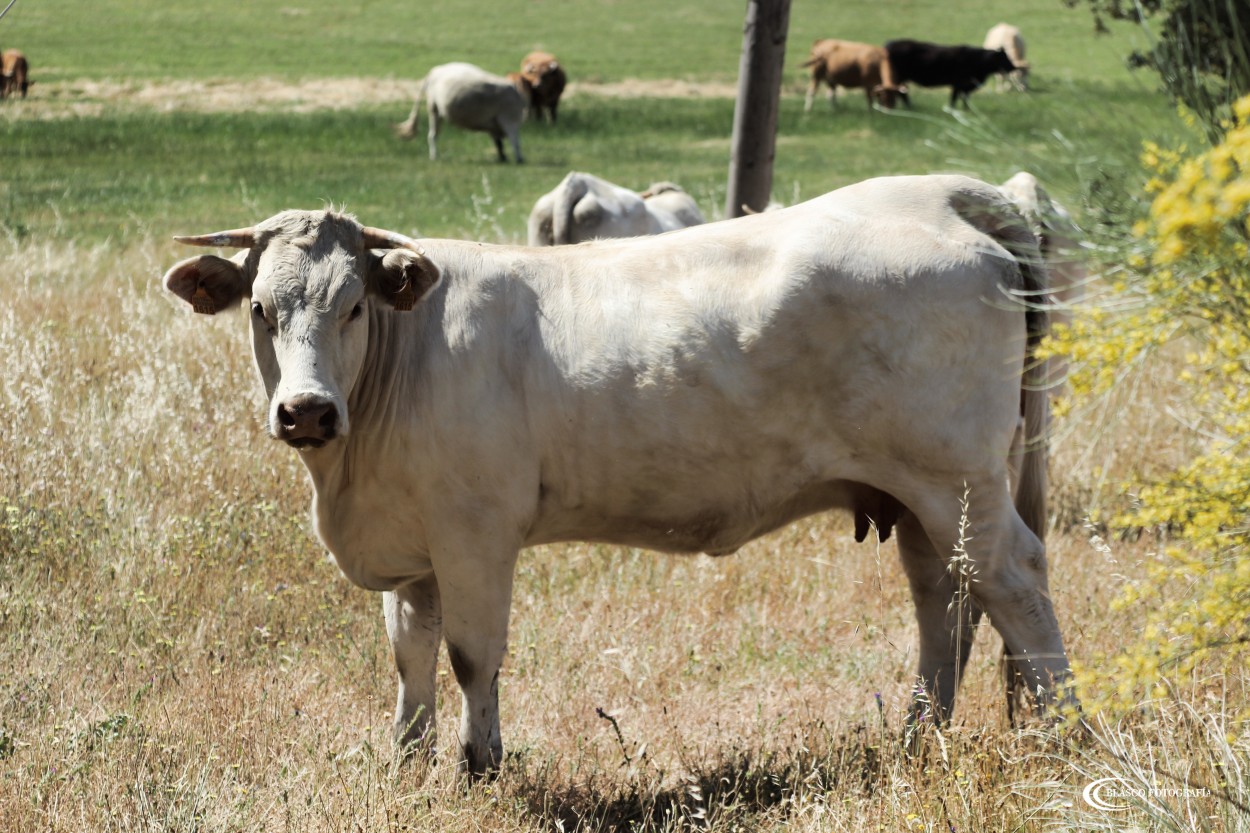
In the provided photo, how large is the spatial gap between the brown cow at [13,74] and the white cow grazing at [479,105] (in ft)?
28.9

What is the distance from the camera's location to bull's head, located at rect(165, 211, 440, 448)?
13.4ft

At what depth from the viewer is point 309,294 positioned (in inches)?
166

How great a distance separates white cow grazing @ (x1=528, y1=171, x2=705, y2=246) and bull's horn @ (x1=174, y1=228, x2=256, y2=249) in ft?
14.0

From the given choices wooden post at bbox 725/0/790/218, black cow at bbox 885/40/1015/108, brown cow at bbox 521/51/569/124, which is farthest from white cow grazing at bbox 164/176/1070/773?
black cow at bbox 885/40/1015/108

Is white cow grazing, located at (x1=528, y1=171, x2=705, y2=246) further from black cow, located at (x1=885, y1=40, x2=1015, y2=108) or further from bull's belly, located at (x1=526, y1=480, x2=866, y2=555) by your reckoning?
black cow, located at (x1=885, y1=40, x2=1015, y2=108)

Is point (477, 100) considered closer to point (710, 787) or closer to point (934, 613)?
point (934, 613)

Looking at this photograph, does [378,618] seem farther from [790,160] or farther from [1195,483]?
[790,160]

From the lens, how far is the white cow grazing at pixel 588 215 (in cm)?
861

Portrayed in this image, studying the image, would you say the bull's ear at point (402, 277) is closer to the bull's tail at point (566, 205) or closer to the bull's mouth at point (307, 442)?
the bull's mouth at point (307, 442)

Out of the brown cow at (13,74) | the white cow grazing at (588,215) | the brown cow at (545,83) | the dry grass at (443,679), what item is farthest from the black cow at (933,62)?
the dry grass at (443,679)

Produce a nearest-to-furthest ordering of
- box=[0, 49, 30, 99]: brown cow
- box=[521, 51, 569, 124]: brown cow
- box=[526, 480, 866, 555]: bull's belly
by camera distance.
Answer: box=[526, 480, 866, 555]: bull's belly
box=[0, 49, 30, 99]: brown cow
box=[521, 51, 569, 124]: brown cow

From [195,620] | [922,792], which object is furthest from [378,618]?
[922,792]

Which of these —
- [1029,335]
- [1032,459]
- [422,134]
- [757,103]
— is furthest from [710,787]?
[422,134]

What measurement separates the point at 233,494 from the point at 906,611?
331 centimetres
